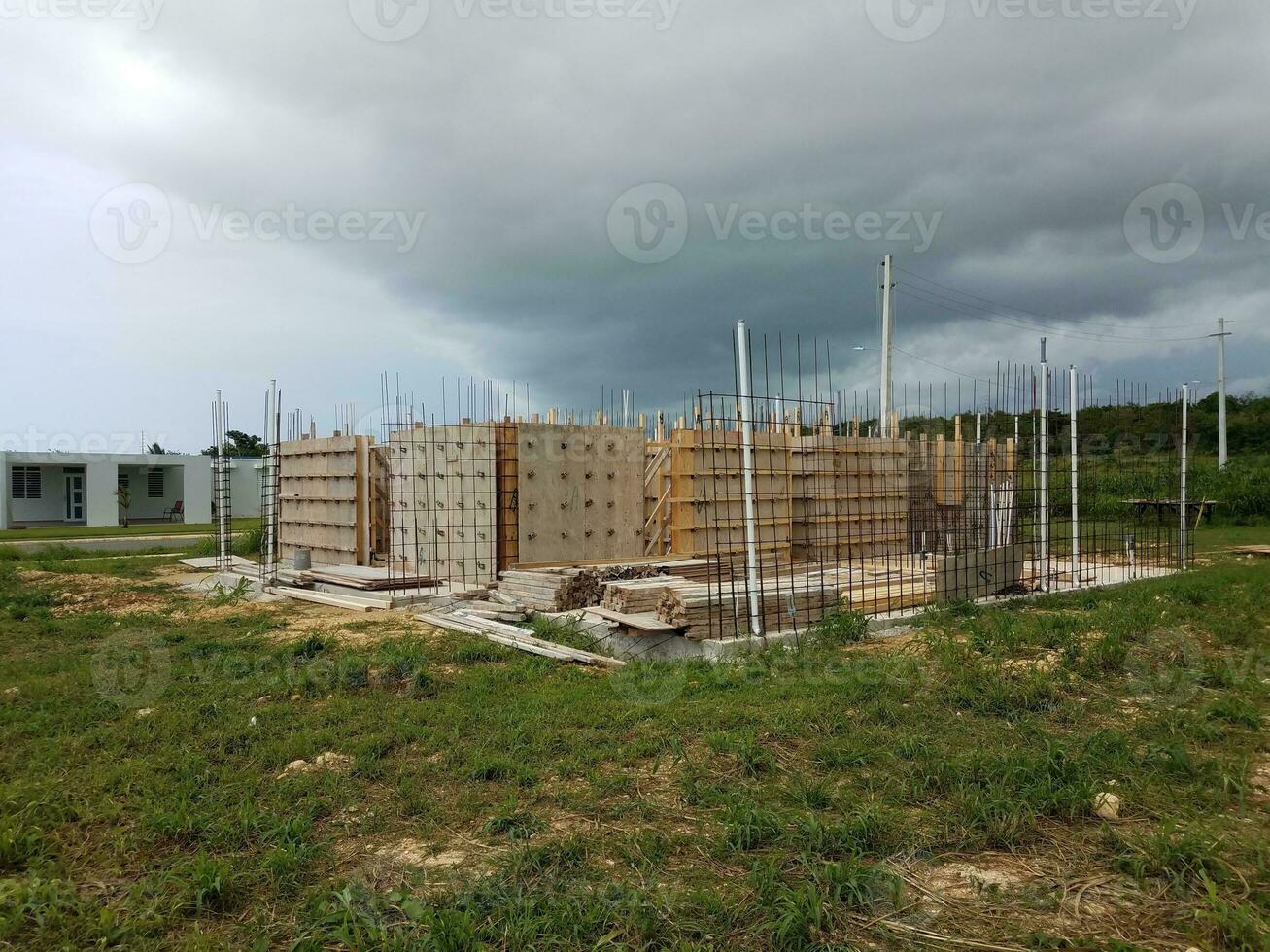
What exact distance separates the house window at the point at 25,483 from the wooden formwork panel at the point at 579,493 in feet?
102

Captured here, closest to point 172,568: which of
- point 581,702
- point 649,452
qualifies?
point 649,452

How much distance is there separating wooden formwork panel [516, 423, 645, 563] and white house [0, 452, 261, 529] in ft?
84.6

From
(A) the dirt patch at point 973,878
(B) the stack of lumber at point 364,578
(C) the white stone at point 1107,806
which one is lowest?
(A) the dirt patch at point 973,878

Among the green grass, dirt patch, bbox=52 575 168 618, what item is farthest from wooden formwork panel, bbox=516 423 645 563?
the green grass

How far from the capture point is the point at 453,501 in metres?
12.6

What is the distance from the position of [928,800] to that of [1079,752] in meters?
1.18

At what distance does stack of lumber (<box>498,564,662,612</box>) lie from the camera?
1027 cm

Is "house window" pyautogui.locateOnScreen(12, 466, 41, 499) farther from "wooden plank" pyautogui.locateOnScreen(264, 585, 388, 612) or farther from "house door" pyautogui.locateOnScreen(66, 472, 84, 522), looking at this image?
"wooden plank" pyautogui.locateOnScreen(264, 585, 388, 612)

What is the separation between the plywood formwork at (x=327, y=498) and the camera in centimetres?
1475

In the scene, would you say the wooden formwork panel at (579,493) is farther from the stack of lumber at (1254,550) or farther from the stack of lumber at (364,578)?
the stack of lumber at (1254,550)

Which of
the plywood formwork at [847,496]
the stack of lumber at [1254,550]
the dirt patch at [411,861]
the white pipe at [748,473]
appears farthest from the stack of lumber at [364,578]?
the stack of lumber at [1254,550]

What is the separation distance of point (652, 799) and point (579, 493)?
8.46 m

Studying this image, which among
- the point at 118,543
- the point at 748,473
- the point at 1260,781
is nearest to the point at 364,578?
the point at 748,473

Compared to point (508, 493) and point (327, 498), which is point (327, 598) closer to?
point (508, 493)
